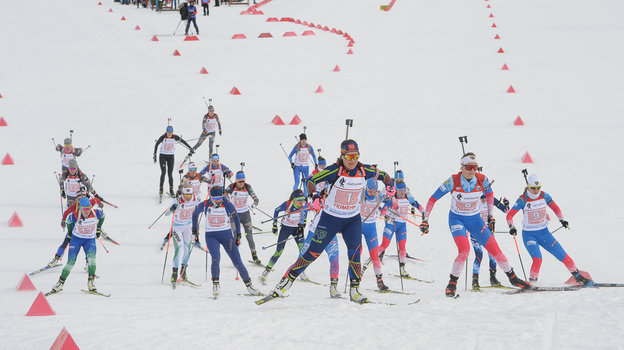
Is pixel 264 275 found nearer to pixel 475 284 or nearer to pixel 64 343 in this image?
pixel 475 284

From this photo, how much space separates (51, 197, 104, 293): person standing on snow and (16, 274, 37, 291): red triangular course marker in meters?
Answer: 0.52

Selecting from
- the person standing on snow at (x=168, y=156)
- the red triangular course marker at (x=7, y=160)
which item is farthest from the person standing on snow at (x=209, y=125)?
the red triangular course marker at (x=7, y=160)

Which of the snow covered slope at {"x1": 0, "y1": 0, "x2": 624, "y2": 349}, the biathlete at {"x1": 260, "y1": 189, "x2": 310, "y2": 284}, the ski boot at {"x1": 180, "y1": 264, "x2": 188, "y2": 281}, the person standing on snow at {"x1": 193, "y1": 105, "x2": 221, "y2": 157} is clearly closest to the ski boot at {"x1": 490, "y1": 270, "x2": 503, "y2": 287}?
the snow covered slope at {"x1": 0, "y1": 0, "x2": 624, "y2": 349}

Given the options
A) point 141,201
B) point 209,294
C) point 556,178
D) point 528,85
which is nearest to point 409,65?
point 528,85

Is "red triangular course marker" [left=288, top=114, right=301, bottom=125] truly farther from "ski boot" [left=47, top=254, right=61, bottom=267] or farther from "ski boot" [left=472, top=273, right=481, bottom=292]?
"ski boot" [left=472, top=273, right=481, bottom=292]

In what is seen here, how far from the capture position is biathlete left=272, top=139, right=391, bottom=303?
25.5 feet

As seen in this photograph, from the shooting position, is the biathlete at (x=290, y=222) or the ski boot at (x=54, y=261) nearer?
the biathlete at (x=290, y=222)

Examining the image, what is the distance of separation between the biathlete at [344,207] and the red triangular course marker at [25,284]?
4.30 metres

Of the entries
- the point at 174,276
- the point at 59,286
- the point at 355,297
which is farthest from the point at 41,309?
the point at 355,297

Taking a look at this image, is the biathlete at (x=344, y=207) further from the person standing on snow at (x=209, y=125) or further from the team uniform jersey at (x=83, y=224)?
the person standing on snow at (x=209, y=125)

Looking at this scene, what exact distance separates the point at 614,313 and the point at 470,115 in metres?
13.7

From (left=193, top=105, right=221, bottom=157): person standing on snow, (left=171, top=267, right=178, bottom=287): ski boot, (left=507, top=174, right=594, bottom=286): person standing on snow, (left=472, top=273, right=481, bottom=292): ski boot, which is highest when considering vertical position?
(left=193, top=105, right=221, bottom=157): person standing on snow

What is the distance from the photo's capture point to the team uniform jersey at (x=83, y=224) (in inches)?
391

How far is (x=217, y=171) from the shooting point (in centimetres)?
1291
